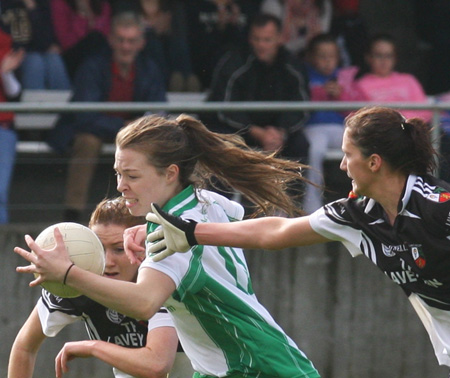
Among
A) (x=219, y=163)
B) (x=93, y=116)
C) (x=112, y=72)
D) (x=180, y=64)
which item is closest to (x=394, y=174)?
(x=219, y=163)

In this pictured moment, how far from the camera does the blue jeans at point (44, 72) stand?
7191mm

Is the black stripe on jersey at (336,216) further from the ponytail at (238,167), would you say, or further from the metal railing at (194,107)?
the metal railing at (194,107)

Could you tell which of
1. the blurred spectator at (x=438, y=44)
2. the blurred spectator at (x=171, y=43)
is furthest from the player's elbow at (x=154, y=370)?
the blurred spectator at (x=438, y=44)

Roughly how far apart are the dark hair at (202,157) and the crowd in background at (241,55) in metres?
2.07

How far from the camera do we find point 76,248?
3777mm

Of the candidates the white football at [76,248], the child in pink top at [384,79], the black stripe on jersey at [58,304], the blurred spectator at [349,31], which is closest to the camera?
the white football at [76,248]

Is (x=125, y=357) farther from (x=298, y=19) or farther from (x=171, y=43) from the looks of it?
(x=298, y=19)

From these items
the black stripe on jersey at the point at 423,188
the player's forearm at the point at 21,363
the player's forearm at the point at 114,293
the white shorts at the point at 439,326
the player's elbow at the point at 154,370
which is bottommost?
the player's forearm at the point at 21,363

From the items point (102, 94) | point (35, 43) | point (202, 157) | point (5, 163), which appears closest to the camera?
point (202, 157)

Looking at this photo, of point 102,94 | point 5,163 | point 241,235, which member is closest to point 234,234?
point 241,235

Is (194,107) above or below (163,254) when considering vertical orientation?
above

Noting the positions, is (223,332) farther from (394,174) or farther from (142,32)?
(142,32)

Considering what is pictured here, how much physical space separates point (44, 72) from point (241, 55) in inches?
57.8

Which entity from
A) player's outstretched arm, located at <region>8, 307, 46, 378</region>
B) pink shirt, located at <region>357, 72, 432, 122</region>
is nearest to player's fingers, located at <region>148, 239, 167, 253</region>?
player's outstretched arm, located at <region>8, 307, 46, 378</region>
